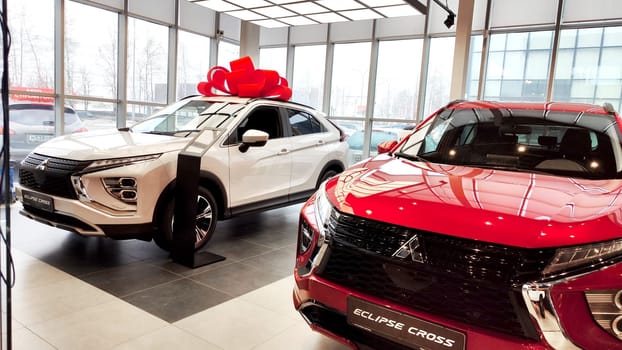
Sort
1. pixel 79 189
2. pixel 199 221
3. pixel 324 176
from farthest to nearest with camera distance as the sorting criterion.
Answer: pixel 324 176 < pixel 199 221 < pixel 79 189

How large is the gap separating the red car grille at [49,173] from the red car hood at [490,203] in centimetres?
206

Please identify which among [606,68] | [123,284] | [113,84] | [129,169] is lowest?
[123,284]

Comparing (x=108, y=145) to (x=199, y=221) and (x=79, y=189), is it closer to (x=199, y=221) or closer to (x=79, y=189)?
(x=79, y=189)

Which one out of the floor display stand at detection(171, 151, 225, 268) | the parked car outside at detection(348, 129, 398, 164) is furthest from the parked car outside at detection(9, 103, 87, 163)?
the parked car outside at detection(348, 129, 398, 164)

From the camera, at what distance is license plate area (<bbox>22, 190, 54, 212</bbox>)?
317 centimetres

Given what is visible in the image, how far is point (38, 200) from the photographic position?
325cm

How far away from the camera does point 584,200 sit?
1.61 m

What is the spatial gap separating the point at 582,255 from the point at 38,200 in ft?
11.3

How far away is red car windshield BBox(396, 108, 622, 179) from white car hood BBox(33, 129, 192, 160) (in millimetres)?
1928

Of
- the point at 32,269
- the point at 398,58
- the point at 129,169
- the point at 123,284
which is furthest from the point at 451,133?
the point at 398,58

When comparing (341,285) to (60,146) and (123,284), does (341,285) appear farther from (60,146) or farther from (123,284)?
(60,146)

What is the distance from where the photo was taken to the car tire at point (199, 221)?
3436 mm

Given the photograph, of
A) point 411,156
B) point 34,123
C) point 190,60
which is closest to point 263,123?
point 411,156

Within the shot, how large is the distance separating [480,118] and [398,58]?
8095 mm
